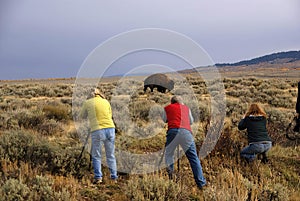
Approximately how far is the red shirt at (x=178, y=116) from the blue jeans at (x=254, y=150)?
171 centimetres

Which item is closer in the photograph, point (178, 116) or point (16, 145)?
point (178, 116)

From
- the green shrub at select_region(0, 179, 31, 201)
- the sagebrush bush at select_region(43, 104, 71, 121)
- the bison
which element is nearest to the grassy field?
the green shrub at select_region(0, 179, 31, 201)

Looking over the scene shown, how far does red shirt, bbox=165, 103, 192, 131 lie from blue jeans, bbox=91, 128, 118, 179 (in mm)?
1128

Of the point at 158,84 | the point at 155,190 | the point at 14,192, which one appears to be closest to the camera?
the point at 14,192

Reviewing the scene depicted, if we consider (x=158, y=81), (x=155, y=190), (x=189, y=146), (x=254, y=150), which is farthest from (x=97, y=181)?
(x=158, y=81)

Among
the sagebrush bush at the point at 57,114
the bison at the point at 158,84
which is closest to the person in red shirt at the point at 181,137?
the sagebrush bush at the point at 57,114

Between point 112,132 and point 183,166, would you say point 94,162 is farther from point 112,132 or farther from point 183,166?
point 183,166

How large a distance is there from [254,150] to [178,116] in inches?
80.0

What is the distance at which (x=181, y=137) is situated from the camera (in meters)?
5.96

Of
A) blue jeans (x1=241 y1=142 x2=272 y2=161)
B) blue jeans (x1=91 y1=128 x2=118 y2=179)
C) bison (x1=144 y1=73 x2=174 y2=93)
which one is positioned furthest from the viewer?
bison (x1=144 y1=73 x2=174 y2=93)

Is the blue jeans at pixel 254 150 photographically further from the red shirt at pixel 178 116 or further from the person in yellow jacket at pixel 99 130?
the person in yellow jacket at pixel 99 130

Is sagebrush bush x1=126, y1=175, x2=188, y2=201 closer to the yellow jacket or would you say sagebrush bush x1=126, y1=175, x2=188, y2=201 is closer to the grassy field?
the grassy field

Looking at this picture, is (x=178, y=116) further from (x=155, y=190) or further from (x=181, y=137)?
(x=155, y=190)

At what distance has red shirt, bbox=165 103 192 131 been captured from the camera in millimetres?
6008
